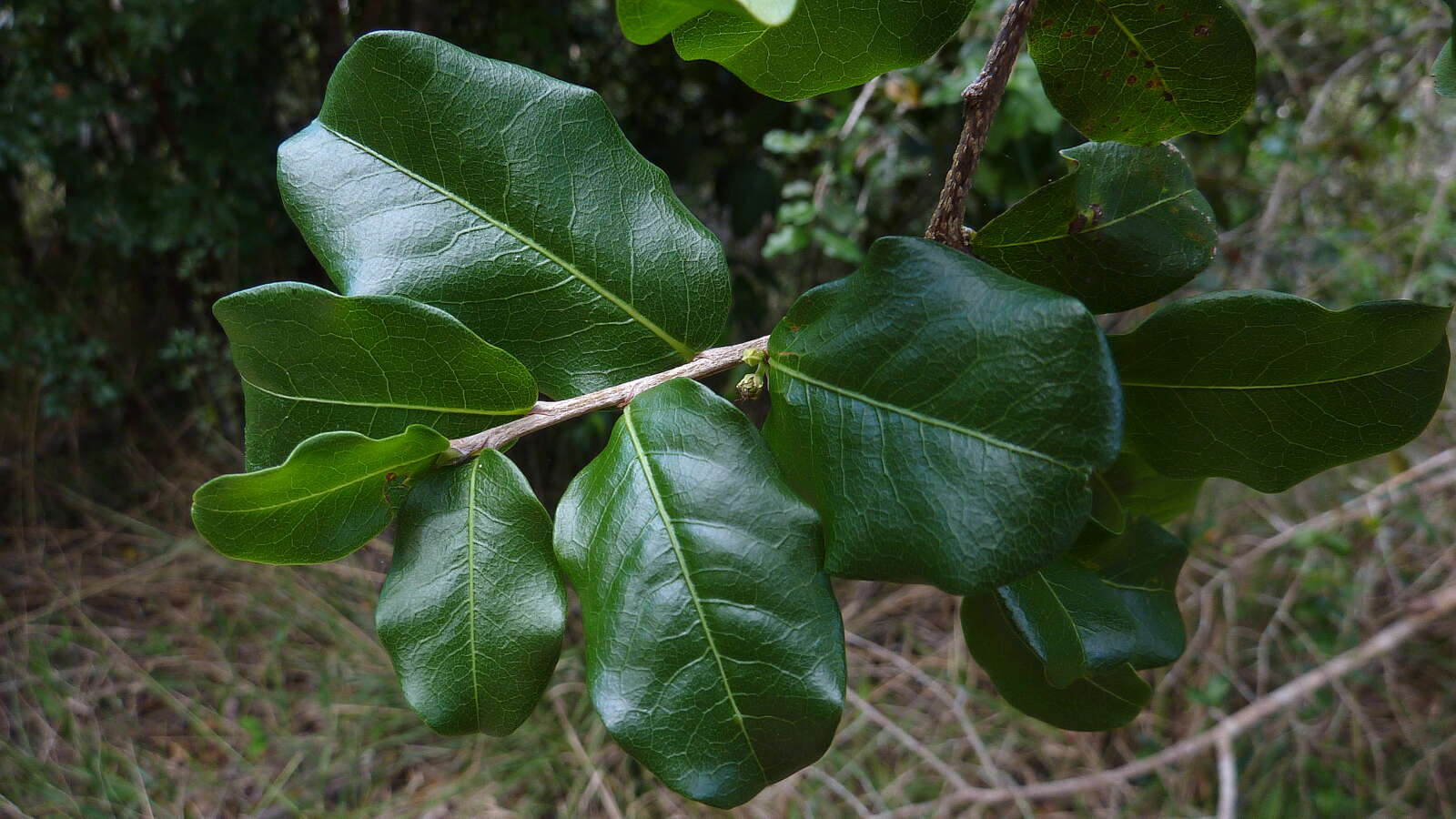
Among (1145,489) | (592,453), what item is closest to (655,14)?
(1145,489)

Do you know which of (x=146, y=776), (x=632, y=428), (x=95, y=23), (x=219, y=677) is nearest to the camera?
(x=632, y=428)

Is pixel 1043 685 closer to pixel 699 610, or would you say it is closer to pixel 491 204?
pixel 699 610

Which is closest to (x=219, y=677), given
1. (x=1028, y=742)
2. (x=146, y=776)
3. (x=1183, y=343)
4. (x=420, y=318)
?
(x=146, y=776)

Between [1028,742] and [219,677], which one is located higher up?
[219,677]

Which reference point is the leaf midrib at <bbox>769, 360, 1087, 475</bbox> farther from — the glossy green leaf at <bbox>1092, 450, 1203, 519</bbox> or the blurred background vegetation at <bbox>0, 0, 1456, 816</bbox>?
the blurred background vegetation at <bbox>0, 0, 1456, 816</bbox>

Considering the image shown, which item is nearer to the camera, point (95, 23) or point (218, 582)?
point (95, 23)

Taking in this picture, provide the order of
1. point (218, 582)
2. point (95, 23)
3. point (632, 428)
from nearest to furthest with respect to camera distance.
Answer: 1. point (632, 428)
2. point (95, 23)
3. point (218, 582)

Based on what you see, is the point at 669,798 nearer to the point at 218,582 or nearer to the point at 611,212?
the point at 218,582
